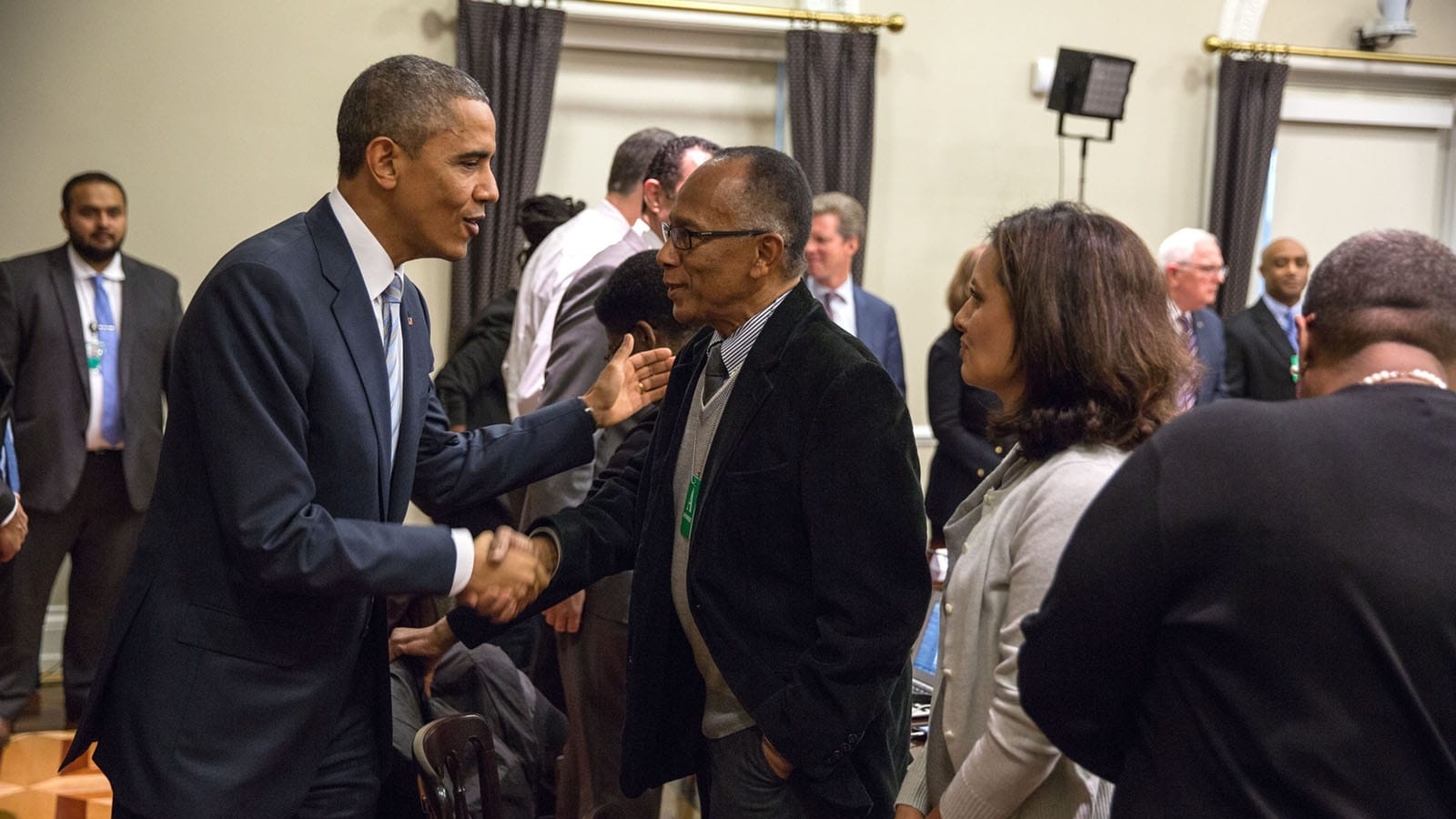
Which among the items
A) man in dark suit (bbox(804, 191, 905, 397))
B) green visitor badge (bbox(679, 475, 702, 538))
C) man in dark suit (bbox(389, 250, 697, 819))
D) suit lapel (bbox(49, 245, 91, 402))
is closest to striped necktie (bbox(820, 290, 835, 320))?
man in dark suit (bbox(804, 191, 905, 397))

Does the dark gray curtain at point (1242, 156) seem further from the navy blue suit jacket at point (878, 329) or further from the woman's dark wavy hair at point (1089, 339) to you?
the woman's dark wavy hair at point (1089, 339)

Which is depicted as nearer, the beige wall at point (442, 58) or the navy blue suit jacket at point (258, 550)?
the navy blue suit jacket at point (258, 550)

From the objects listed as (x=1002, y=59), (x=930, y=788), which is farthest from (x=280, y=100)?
(x=930, y=788)

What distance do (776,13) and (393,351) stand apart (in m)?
4.61

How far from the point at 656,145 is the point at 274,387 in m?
2.30

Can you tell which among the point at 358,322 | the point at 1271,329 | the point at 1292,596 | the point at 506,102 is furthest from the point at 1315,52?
the point at 1292,596

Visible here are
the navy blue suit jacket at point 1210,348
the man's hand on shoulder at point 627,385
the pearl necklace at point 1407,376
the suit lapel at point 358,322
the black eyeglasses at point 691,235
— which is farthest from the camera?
the navy blue suit jacket at point 1210,348

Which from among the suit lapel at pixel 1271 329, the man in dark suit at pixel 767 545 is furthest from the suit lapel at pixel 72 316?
the suit lapel at pixel 1271 329

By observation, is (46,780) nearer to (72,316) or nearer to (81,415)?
(81,415)

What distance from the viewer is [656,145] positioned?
396 centimetres

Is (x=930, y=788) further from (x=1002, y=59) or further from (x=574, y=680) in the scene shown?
(x=1002, y=59)

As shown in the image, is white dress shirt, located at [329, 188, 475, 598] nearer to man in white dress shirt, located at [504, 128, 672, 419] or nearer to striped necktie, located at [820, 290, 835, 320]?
man in white dress shirt, located at [504, 128, 672, 419]

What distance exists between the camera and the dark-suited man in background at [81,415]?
486 centimetres

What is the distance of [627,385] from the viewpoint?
8.20 feet
